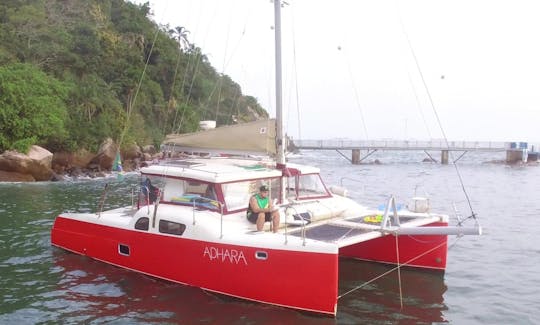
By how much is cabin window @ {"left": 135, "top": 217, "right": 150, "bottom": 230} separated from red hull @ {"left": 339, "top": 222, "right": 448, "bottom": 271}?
17.6 feet

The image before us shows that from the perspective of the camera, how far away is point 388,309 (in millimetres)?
10156

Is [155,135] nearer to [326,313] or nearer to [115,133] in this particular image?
[115,133]

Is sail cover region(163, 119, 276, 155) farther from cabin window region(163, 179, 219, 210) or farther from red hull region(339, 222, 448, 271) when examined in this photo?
red hull region(339, 222, 448, 271)

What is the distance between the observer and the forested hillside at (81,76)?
1367 inches

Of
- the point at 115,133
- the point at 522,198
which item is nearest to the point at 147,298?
the point at 522,198

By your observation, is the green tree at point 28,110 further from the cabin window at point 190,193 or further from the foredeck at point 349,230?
the foredeck at point 349,230

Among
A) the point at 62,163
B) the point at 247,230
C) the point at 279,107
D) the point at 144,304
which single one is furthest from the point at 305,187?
the point at 62,163

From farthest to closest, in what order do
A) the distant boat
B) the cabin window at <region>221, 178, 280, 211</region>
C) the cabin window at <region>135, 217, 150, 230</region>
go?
1. the cabin window at <region>221, 178, 280, 211</region>
2. the cabin window at <region>135, 217, 150, 230</region>
3. the distant boat

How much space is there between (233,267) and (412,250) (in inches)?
189

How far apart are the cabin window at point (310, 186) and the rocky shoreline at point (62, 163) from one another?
14531mm

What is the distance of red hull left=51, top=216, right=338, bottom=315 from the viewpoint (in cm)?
885

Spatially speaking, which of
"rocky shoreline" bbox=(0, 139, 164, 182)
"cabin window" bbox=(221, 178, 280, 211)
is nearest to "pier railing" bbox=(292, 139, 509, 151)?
"rocky shoreline" bbox=(0, 139, 164, 182)

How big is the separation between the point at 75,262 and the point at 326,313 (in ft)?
23.9

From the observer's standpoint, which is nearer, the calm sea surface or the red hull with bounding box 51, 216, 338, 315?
the red hull with bounding box 51, 216, 338, 315
